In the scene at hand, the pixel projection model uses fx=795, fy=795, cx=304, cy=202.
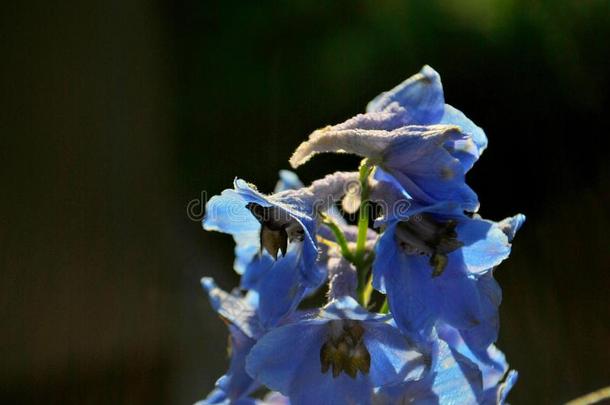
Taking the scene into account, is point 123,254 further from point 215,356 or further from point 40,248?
point 215,356

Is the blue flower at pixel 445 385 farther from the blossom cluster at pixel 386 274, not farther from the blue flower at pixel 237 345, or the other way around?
the blue flower at pixel 237 345

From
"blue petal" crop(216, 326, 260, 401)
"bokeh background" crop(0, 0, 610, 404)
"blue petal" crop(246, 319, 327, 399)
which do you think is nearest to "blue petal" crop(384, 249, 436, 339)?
"blue petal" crop(246, 319, 327, 399)

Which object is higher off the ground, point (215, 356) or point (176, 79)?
point (176, 79)

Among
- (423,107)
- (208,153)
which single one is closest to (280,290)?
(423,107)

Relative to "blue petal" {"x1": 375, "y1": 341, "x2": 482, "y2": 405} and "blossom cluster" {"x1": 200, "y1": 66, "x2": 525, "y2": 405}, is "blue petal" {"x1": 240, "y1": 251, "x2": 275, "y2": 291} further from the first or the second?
"blue petal" {"x1": 375, "y1": 341, "x2": 482, "y2": 405}

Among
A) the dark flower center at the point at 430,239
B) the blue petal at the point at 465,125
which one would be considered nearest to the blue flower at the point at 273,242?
the dark flower center at the point at 430,239

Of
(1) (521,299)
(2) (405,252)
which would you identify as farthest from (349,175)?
(1) (521,299)

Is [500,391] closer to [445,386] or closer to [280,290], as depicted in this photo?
[445,386]
